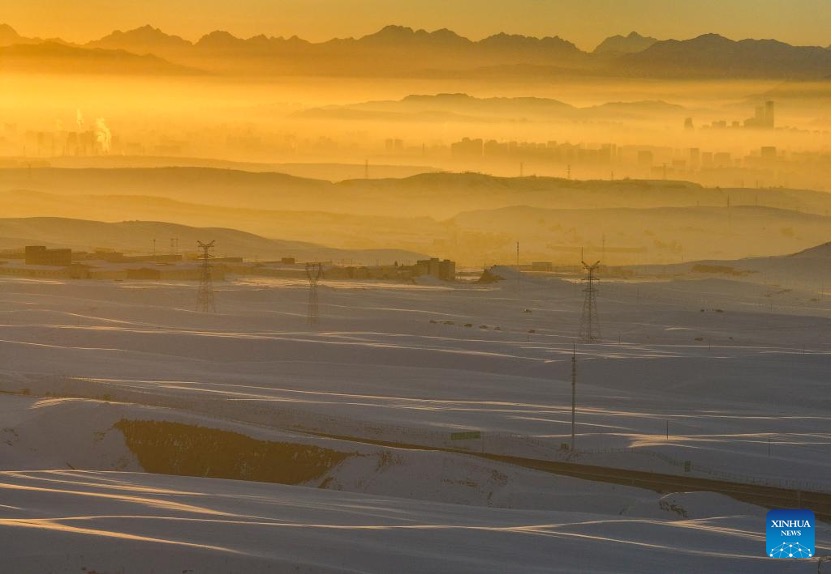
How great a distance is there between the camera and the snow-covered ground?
33.0 meters

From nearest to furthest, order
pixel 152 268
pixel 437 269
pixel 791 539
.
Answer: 1. pixel 791 539
2. pixel 152 268
3. pixel 437 269

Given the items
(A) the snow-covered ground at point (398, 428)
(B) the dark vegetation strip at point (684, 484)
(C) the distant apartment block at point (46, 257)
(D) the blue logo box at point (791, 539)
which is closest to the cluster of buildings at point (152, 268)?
(C) the distant apartment block at point (46, 257)

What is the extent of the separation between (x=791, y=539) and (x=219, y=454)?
20.8 meters

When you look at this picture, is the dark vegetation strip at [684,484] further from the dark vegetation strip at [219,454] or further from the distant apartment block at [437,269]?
the distant apartment block at [437,269]

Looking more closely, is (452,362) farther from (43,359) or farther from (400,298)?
(400,298)

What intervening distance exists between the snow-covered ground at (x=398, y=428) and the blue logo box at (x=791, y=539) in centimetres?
41

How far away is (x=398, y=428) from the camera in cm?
5156

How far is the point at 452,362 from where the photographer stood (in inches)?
2889

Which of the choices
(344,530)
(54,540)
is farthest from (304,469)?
(54,540)

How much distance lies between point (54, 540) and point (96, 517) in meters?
2.96

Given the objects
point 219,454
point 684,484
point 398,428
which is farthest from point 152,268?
point 684,484

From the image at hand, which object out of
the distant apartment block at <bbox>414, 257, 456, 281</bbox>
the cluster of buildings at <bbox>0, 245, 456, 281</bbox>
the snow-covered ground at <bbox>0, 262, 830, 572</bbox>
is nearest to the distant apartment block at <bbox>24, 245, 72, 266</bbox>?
the cluster of buildings at <bbox>0, 245, 456, 281</bbox>

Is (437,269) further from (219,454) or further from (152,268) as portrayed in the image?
(219,454)

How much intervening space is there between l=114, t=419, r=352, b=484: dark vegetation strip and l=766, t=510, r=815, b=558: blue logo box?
15.6 meters
